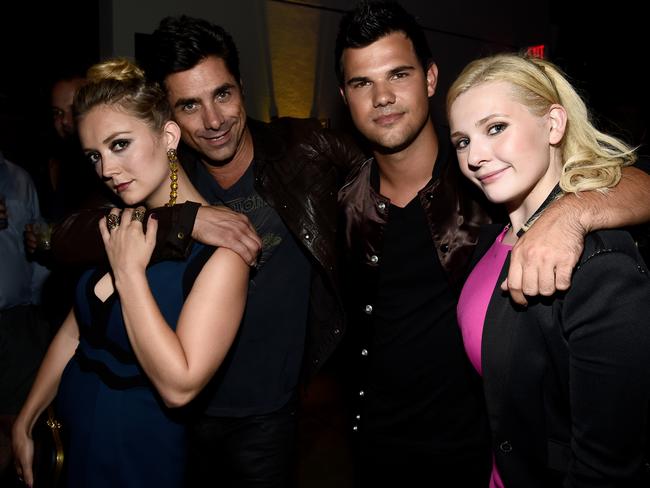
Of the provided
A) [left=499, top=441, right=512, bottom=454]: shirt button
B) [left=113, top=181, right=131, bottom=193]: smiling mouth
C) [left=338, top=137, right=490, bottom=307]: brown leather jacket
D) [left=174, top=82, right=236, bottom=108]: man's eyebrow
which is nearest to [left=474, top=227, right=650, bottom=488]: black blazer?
[left=499, top=441, right=512, bottom=454]: shirt button

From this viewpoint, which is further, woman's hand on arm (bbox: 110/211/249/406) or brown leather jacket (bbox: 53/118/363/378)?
brown leather jacket (bbox: 53/118/363/378)

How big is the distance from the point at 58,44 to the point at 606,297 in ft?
16.0

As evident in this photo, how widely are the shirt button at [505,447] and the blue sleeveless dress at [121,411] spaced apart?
938 mm

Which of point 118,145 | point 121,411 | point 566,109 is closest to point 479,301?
point 566,109

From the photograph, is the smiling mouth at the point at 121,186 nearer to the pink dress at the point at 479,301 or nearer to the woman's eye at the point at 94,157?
the woman's eye at the point at 94,157

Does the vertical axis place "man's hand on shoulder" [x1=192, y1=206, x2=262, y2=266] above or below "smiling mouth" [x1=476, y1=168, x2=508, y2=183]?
below

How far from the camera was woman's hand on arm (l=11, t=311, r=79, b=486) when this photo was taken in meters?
1.63

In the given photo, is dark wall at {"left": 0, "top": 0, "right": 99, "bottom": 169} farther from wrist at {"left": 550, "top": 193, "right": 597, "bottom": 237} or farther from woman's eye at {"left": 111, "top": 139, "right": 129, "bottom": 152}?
wrist at {"left": 550, "top": 193, "right": 597, "bottom": 237}

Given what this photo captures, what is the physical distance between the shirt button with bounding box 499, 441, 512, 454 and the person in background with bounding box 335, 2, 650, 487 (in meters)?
0.58

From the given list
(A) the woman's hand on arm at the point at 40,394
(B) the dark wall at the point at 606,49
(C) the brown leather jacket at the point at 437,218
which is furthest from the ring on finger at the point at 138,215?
(B) the dark wall at the point at 606,49

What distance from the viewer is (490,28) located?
269 inches

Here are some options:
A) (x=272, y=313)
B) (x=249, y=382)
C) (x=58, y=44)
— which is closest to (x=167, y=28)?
(x=272, y=313)

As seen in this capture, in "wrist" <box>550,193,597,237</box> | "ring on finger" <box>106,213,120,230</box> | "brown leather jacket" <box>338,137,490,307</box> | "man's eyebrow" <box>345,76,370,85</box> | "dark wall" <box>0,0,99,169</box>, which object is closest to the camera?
"wrist" <box>550,193,597,237</box>

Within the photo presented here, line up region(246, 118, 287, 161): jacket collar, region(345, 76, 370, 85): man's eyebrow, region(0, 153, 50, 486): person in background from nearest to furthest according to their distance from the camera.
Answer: region(345, 76, 370, 85): man's eyebrow, region(246, 118, 287, 161): jacket collar, region(0, 153, 50, 486): person in background
